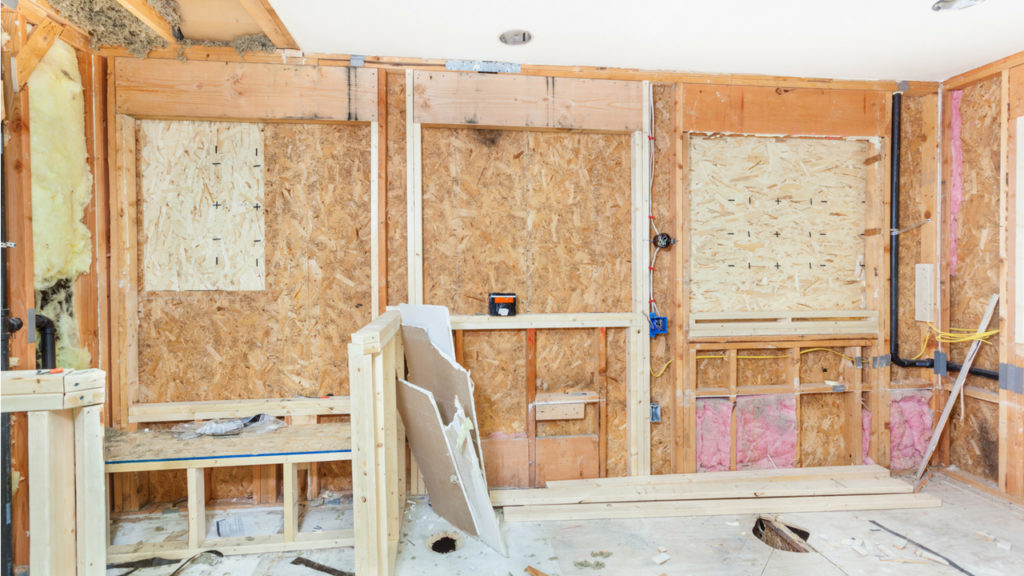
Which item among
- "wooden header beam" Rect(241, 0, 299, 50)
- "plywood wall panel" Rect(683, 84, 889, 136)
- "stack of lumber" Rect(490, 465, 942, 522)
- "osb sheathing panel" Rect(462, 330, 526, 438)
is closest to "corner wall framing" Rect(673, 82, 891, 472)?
"plywood wall panel" Rect(683, 84, 889, 136)

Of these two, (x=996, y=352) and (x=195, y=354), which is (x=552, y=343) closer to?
(x=195, y=354)

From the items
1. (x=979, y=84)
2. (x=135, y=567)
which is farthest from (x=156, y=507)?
(x=979, y=84)

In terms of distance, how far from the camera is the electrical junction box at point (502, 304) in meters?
3.00

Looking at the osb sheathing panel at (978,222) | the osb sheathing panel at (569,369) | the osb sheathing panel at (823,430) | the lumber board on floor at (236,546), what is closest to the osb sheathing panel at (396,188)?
the osb sheathing panel at (569,369)

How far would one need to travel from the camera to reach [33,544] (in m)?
1.23

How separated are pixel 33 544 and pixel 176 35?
2594mm

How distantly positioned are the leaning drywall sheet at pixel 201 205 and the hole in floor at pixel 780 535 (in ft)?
10.4

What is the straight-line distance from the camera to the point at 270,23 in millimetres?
2533

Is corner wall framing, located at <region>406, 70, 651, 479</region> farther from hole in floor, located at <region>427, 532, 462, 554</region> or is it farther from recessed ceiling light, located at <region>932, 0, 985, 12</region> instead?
recessed ceiling light, located at <region>932, 0, 985, 12</region>

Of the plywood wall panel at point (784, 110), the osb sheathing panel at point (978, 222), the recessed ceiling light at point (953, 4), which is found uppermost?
the recessed ceiling light at point (953, 4)

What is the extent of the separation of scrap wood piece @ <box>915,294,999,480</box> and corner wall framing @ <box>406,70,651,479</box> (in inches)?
72.6

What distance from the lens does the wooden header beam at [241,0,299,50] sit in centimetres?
235

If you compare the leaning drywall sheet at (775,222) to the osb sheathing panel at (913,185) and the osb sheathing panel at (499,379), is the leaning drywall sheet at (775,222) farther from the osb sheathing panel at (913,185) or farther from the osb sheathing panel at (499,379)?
the osb sheathing panel at (499,379)

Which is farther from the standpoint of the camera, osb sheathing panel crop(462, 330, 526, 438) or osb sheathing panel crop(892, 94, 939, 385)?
osb sheathing panel crop(892, 94, 939, 385)
